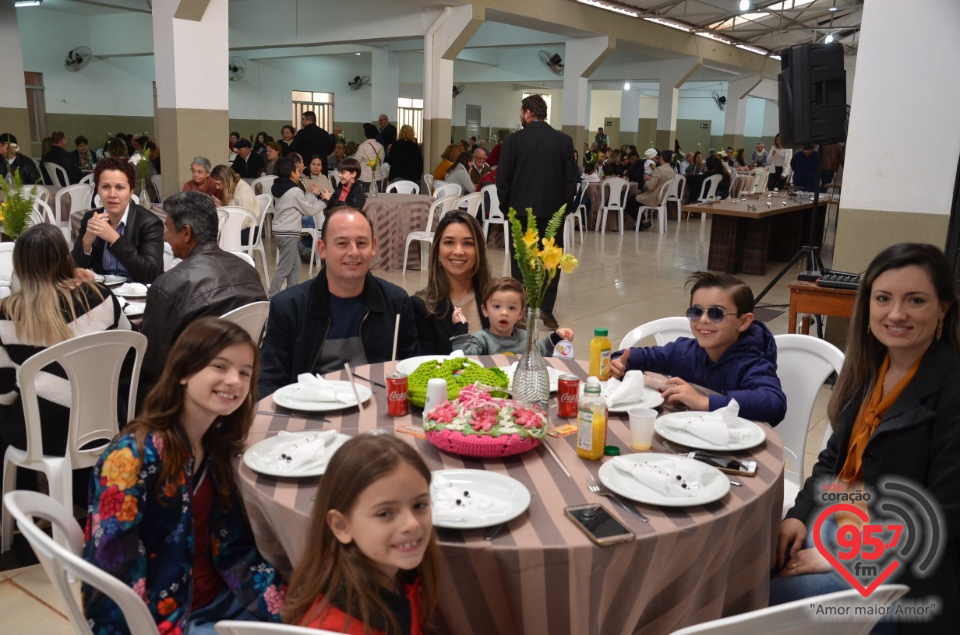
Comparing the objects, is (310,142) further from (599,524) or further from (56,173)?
(599,524)

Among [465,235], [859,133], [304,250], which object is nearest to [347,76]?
[304,250]

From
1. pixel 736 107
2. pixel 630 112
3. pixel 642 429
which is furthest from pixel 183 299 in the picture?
pixel 630 112

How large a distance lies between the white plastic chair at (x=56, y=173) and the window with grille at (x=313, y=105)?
34.0ft

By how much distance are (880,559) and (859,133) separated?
12.9 ft

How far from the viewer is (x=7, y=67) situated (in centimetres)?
950

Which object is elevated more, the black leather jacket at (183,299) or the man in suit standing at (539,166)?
the man in suit standing at (539,166)

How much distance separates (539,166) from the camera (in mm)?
5996

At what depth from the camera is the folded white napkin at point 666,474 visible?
163 cm

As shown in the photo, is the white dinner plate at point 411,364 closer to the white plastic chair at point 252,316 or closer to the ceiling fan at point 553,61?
the white plastic chair at point 252,316

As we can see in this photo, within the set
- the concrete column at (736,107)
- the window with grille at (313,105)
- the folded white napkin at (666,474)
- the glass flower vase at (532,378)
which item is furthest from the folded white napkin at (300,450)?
the concrete column at (736,107)

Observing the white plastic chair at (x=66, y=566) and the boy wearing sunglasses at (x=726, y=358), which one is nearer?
the white plastic chair at (x=66, y=566)

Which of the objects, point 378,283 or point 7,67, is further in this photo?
point 7,67

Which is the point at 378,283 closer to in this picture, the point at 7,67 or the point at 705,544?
the point at 705,544

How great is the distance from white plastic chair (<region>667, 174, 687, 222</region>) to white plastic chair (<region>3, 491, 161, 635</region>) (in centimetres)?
1167
